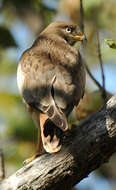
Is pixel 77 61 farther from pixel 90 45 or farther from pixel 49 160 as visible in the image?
pixel 90 45

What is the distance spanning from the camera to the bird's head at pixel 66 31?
7.47 meters

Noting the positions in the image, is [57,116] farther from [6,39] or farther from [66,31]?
[66,31]

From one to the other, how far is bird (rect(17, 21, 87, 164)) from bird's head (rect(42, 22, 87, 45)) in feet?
1.81

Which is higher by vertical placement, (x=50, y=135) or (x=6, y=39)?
(x=6, y=39)

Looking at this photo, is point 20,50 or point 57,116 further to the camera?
point 20,50

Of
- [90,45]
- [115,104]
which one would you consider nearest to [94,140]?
[115,104]

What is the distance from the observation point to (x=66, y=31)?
7660 mm

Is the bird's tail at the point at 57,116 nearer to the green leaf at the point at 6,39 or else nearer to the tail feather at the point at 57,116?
the tail feather at the point at 57,116

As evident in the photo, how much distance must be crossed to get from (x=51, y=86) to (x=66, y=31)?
233cm

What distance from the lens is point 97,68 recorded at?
11.0 m

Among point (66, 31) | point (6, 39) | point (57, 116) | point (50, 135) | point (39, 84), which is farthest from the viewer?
point (66, 31)

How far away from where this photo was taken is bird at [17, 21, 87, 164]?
5.21m

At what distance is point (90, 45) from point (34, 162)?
4.12m

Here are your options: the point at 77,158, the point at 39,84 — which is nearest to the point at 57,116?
the point at 77,158
